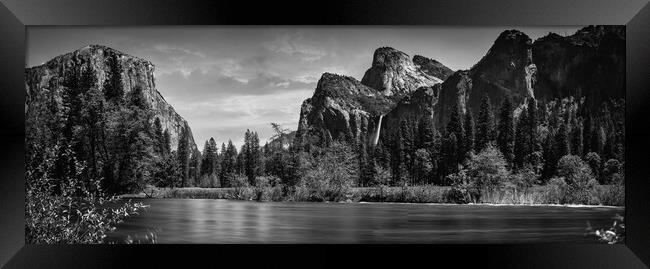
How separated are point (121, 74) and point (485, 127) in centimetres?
433

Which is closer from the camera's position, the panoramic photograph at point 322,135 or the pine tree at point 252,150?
the panoramic photograph at point 322,135

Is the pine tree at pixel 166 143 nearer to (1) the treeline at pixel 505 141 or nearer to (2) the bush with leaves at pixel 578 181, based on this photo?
(1) the treeline at pixel 505 141

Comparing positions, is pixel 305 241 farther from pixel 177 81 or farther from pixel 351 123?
pixel 177 81

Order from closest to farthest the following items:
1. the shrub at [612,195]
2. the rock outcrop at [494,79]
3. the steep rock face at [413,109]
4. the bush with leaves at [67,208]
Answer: the bush with leaves at [67,208], the shrub at [612,195], the rock outcrop at [494,79], the steep rock face at [413,109]

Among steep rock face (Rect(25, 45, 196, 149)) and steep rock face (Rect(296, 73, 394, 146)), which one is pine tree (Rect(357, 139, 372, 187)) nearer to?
steep rock face (Rect(296, 73, 394, 146))

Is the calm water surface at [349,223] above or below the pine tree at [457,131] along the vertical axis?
below

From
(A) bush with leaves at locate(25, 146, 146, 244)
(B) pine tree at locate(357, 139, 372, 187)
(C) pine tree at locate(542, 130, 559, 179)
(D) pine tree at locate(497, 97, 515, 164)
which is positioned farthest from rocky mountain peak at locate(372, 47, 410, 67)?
(A) bush with leaves at locate(25, 146, 146, 244)

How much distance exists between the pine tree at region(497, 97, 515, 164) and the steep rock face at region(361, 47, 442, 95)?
869 mm

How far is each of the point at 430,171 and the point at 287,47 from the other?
2265mm

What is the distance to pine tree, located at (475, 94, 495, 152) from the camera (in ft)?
27.5

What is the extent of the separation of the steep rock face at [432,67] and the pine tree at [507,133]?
80 cm

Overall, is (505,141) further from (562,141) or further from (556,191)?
(556,191)

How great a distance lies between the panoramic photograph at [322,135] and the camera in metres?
7.93
